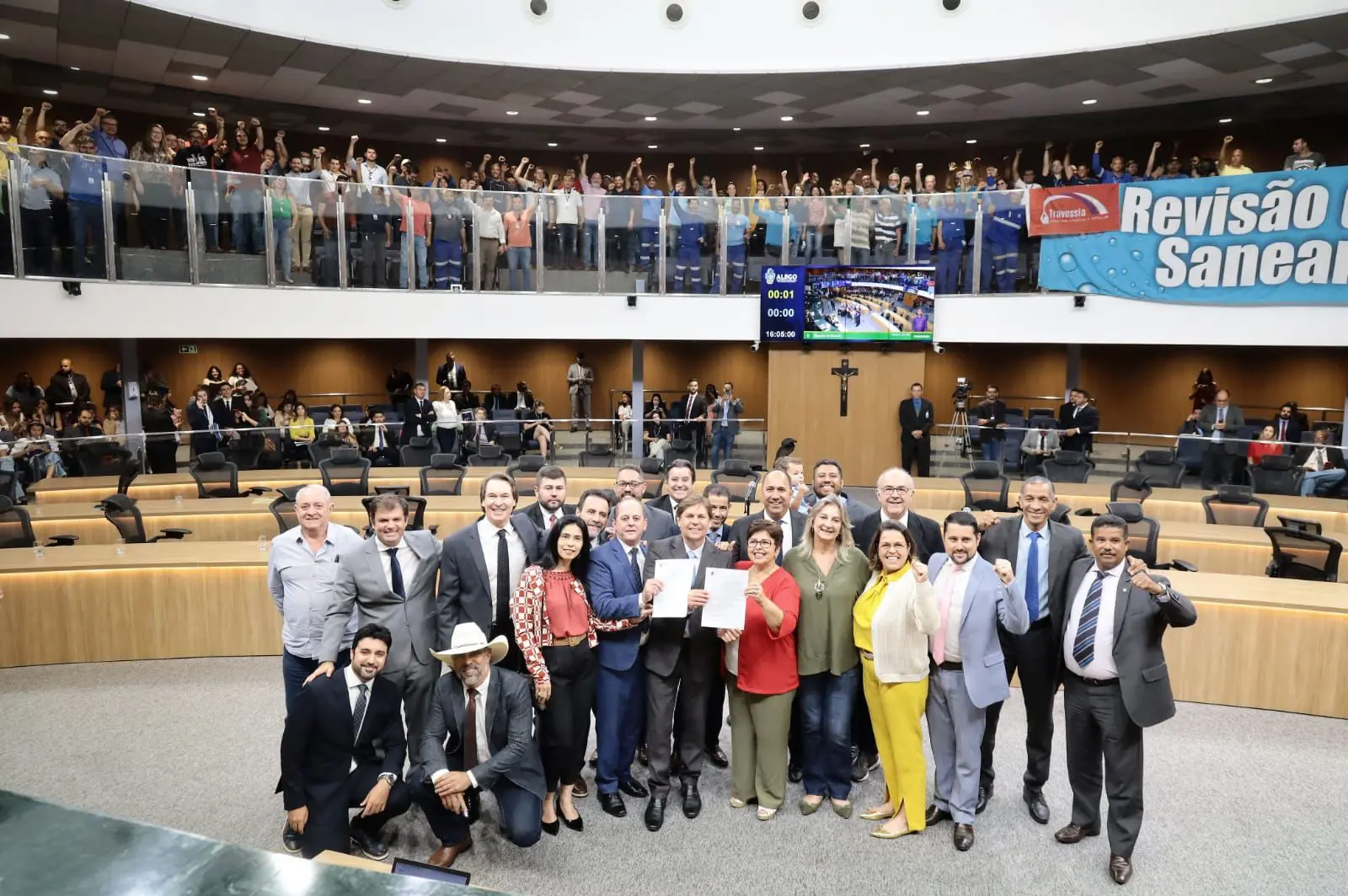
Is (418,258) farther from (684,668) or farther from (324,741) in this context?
(324,741)

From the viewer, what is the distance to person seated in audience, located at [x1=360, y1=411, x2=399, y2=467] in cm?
1339

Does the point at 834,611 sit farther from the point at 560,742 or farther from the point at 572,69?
the point at 572,69

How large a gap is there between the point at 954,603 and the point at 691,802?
1802 millimetres

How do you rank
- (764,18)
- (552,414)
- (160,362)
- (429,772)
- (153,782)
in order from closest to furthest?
(429,772) < (153,782) < (764,18) < (160,362) < (552,414)

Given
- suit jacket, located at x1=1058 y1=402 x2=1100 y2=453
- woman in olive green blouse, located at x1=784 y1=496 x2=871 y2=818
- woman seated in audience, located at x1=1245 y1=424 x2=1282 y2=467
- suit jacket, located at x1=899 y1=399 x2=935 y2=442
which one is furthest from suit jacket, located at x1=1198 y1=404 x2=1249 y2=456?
woman in olive green blouse, located at x1=784 y1=496 x2=871 y2=818

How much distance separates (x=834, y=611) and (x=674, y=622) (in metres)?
0.87

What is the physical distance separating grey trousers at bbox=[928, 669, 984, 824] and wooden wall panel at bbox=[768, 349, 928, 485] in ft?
31.6

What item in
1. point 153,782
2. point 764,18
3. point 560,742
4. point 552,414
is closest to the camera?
point 560,742

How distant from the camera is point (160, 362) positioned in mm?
18438

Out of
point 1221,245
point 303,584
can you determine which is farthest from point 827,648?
point 1221,245

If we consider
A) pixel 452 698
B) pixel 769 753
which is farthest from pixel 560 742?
pixel 769 753

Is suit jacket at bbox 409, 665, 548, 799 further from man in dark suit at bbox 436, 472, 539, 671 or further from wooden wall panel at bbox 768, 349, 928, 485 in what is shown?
wooden wall panel at bbox 768, 349, 928, 485

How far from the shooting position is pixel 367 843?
457 centimetres

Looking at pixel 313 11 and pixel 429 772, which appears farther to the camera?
pixel 313 11
